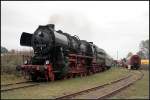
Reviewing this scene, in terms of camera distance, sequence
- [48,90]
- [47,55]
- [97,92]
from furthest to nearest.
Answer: [47,55] → [48,90] → [97,92]

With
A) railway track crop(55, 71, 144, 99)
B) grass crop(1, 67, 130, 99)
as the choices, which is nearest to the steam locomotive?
grass crop(1, 67, 130, 99)

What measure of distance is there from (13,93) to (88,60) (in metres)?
17.6

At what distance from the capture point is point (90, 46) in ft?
109

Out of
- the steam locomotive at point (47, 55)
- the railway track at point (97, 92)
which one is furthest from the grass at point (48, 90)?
the steam locomotive at point (47, 55)

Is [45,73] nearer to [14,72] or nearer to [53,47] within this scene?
[53,47]

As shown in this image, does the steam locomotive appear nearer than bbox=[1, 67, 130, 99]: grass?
No

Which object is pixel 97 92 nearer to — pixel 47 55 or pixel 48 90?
pixel 48 90

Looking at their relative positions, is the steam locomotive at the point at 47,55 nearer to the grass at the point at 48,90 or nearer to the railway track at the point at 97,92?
the grass at the point at 48,90

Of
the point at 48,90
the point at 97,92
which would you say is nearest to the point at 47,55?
the point at 48,90

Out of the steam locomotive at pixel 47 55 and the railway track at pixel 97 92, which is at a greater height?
the steam locomotive at pixel 47 55

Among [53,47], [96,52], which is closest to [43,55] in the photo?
[53,47]

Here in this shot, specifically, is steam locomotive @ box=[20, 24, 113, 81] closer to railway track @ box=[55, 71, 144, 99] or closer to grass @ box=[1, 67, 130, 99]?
grass @ box=[1, 67, 130, 99]

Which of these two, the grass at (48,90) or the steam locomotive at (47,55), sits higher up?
the steam locomotive at (47,55)

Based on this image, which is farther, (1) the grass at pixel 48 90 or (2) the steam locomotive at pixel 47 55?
(2) the steam locomotive at pixel 47 55
